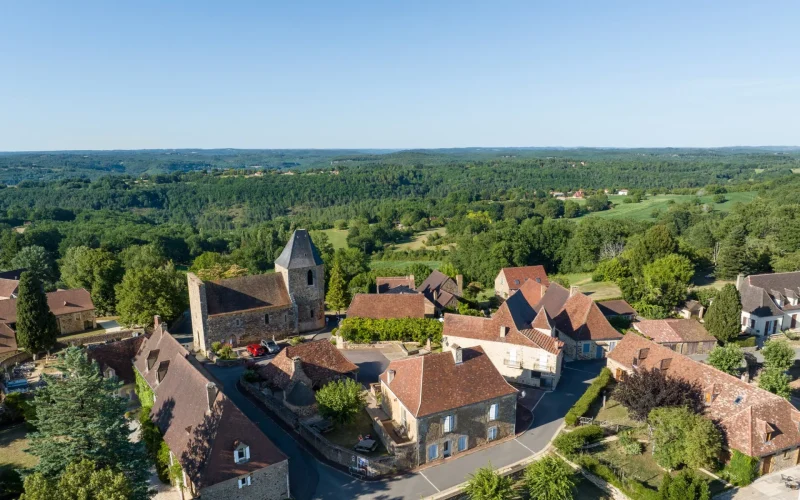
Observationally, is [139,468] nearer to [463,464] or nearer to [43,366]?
[463,464]

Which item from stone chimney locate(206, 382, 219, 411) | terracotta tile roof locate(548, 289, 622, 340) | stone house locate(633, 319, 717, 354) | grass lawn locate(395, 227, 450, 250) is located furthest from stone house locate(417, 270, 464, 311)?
grass lawn locate(395, 227, 450, 250)

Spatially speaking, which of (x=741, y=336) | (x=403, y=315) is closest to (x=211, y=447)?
(x=403, y=315)

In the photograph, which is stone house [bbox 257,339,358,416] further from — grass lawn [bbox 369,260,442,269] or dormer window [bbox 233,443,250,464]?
grass lawn [bbox 369,260,442,269]

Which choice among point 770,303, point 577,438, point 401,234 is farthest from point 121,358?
point 401,234

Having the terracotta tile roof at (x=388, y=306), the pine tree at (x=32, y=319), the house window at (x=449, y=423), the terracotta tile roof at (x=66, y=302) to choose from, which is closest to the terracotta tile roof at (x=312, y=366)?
the house window at (x=449, y=423)

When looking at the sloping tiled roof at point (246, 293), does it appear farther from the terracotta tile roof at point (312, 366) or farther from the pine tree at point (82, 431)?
the pine tree at point (82, 431)
